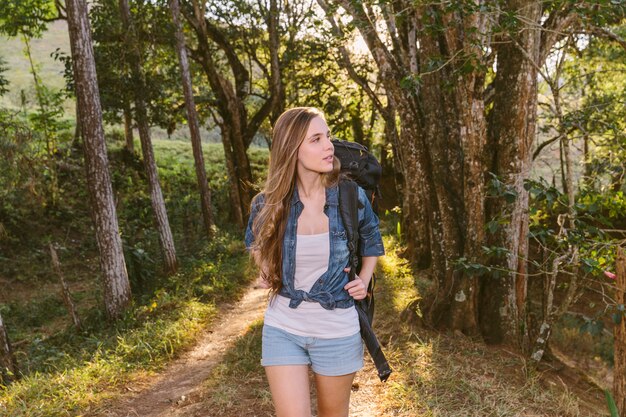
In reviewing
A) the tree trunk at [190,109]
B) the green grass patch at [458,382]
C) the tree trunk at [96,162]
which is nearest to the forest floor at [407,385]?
the green grass patch at [458,382]

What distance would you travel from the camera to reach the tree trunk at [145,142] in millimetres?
12430

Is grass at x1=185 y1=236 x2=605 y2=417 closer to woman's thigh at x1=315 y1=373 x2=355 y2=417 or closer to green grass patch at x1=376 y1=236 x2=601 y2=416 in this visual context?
green grass patch at x1=376 y1=236 x2=601 y2=416

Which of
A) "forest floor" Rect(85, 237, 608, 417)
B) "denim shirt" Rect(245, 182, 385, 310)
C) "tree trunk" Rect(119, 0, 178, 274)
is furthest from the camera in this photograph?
"tree trunk" Rect(119, 0, 178, 274)

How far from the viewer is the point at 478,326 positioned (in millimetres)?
6605

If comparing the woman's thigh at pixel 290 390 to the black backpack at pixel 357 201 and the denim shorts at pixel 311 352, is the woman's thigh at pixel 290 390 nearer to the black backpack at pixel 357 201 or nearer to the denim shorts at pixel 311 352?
the denim shorts at pixel 311 352

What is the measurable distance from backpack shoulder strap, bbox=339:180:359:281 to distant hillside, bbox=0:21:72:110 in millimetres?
32366

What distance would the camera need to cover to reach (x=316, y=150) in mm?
2883

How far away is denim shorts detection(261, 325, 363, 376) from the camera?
2791 millimetres

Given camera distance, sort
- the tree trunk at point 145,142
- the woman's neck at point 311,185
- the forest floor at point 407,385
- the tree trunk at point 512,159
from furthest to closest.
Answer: the tree trunk at point 145,142, the tree trunk at point 512,159, the forest floor at point 407,385, the woman's neck at point 311,185

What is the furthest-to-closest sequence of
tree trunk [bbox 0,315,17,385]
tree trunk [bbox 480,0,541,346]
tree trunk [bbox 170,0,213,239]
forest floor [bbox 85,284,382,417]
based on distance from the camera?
tree trunk [bbox 170,0,213,239], tree trunk [bbox 0,315,17,385], tree trunk [bbox 480,0,541,346], forest floor [bbox 85,284,382,417]

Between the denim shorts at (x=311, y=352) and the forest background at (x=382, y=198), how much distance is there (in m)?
1.16

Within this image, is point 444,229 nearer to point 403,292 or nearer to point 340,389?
point 403,292

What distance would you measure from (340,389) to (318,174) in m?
1.14

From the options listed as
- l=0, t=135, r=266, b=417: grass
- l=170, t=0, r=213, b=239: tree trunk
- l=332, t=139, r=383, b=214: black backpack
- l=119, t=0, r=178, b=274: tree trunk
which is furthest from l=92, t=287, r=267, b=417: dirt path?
l=170, t=0, r=213, b=239: tree trunk
